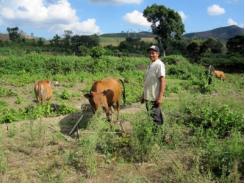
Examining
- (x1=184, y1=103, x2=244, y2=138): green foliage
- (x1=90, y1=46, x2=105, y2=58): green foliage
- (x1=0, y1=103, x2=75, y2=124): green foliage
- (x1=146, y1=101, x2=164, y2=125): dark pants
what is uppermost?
(x1=90, y1=46, x2=105, y2=58): green foliage

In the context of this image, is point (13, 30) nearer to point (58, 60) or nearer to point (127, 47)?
point (127, 47)

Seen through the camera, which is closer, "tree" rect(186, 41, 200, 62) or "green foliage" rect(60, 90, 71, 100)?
"green foliage" rect(60, 90, 71, 100)

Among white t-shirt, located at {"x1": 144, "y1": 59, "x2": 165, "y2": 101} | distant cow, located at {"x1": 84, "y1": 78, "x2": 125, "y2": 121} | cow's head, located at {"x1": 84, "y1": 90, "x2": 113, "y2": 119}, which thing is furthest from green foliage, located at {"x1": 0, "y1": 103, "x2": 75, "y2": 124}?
white t-shirt, located at {"x1": 144, "y1": 59, "x2": 165, "y2": 101}

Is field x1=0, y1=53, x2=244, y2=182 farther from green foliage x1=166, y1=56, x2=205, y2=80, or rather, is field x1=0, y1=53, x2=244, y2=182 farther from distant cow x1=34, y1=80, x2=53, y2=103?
green foliage x1=166, y1=56, x2=205, y2=80

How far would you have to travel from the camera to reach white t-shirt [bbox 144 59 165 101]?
7297mm

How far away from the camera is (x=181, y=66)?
2894 centimetres

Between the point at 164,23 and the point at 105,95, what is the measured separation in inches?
1515

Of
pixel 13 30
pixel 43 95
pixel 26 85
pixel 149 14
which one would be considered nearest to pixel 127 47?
pixel 149 14

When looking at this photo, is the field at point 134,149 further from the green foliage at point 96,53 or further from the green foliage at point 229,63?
the green foliage at point 229,63

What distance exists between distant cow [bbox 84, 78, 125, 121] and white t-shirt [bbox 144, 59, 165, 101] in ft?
4.03

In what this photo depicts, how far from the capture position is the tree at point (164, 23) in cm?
4634

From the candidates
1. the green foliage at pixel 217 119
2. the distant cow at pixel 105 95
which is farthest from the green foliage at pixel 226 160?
the distant cow at pixel 105 95

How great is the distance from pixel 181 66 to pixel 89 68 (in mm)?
6715

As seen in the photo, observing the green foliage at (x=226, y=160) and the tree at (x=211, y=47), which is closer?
the green foliage at (x=226, y=160)
